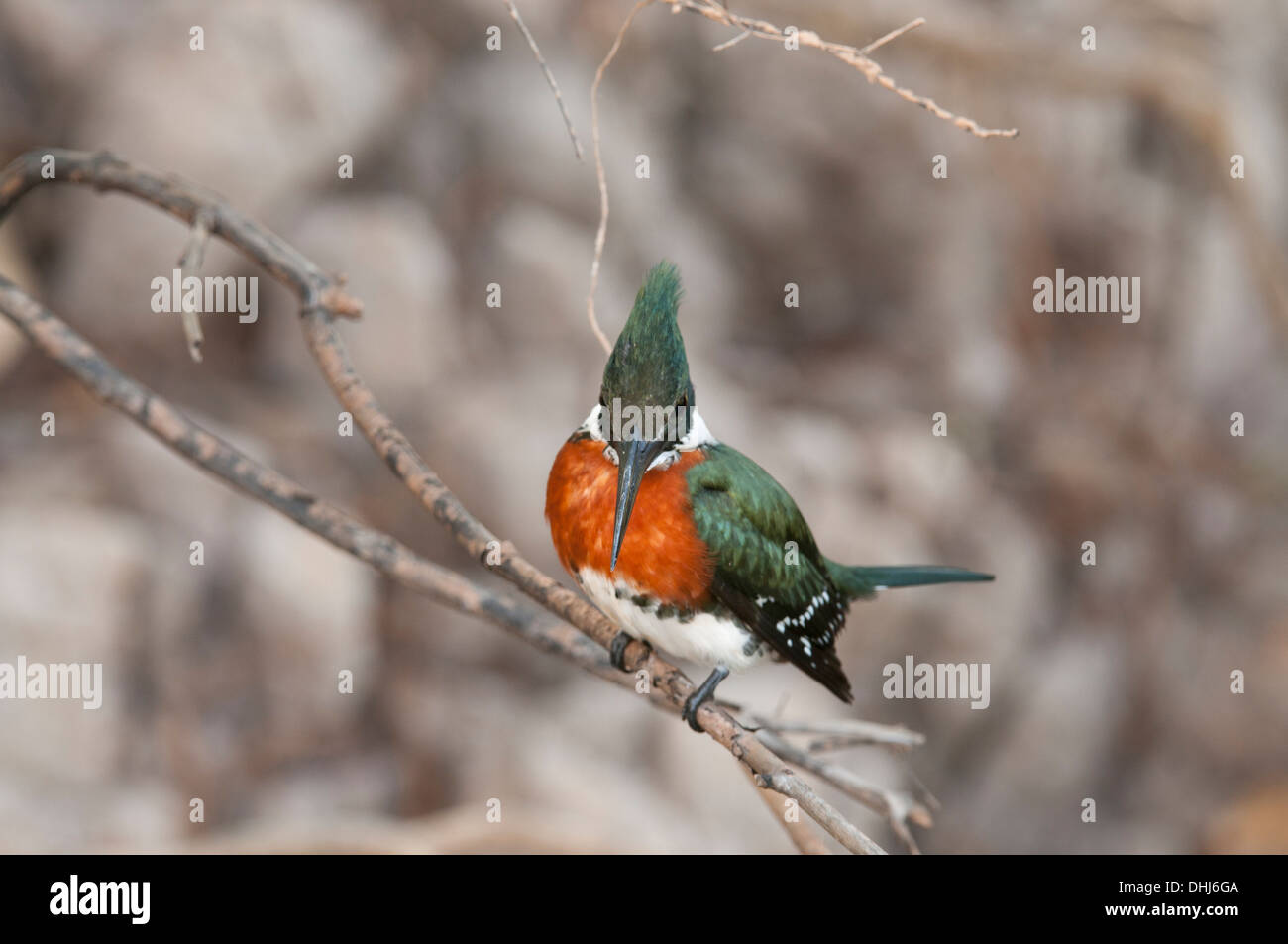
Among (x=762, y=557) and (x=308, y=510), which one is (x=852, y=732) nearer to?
(x=762, y=557)

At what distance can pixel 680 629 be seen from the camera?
1512 mm

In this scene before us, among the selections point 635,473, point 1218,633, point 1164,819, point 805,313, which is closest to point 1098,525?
point 1218,633

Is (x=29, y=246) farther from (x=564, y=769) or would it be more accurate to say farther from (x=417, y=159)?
(x=564, y=769)

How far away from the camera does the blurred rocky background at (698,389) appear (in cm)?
335

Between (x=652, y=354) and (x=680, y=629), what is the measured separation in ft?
1.46

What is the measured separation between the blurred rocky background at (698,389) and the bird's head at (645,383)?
62.4 inches

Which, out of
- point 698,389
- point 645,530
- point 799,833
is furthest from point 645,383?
point 698,389

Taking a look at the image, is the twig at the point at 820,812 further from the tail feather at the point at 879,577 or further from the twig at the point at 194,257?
the twig at the point at 194,257

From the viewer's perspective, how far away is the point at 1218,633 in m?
4.66

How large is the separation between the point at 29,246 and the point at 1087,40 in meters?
4.03

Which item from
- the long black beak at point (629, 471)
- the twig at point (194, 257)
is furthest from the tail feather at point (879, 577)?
the twig at point (194, 257)

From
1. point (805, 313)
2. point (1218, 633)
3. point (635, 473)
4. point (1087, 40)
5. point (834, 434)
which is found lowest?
point (1218, 633)

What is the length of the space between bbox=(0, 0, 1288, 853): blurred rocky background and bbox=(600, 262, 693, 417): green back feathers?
5.40 feet

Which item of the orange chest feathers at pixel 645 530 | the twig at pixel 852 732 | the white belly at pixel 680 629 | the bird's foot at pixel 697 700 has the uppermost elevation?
the orange chest feathers at pixel 645 530
